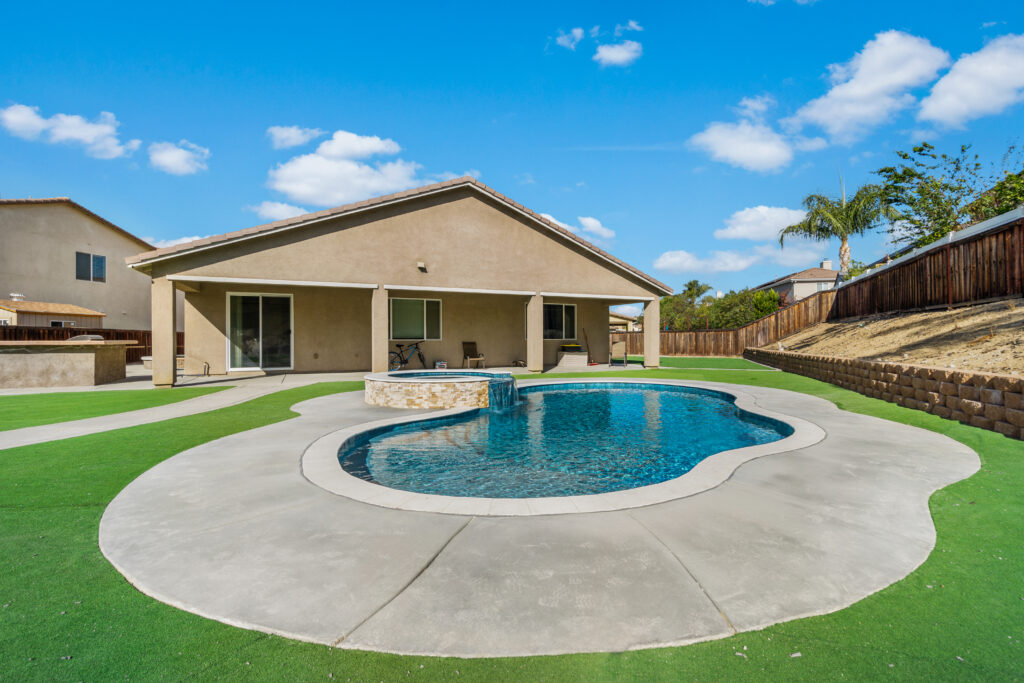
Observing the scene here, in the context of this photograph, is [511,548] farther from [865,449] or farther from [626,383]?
[626,383]

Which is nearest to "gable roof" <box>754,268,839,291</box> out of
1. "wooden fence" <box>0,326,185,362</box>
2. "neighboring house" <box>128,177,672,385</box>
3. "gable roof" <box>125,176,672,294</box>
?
"gable roof" <box>125,176,672,294</box>

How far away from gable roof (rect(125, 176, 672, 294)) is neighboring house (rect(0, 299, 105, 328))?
12527mm

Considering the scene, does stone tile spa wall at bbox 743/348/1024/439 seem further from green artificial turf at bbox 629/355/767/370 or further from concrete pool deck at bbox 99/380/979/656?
green artificial turf at bbox 629/355/767/370

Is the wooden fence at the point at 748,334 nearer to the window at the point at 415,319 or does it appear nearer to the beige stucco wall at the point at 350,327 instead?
the beige stucco wall at the point at 350,327

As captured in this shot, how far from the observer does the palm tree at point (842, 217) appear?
2472cm

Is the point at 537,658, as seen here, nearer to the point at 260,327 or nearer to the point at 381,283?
the point at 381,283

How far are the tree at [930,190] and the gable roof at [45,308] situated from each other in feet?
130

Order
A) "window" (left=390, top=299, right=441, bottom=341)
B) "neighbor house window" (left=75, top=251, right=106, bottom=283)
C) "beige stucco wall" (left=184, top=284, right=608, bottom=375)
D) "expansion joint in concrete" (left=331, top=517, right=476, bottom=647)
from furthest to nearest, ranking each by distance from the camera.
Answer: "neighbor house window" (left=75, top=251, right=106, bottom=283) < "window" (left=390, top=299, right=441, bottom=341) < "beige stucco wall" (left=184, top=284, right=608, bottom=375) < "expansion joint in concrete" (left=331, top=517, right=476, bottom=647)

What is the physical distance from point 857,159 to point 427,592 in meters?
→ 32.6

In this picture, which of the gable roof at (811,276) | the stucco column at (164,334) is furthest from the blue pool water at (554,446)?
the gable roof at (811,276)

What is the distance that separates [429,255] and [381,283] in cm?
185

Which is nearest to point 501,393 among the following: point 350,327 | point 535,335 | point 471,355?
point 535,335

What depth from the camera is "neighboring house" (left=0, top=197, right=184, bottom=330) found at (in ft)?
72.0

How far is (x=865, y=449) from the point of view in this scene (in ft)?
18.0
